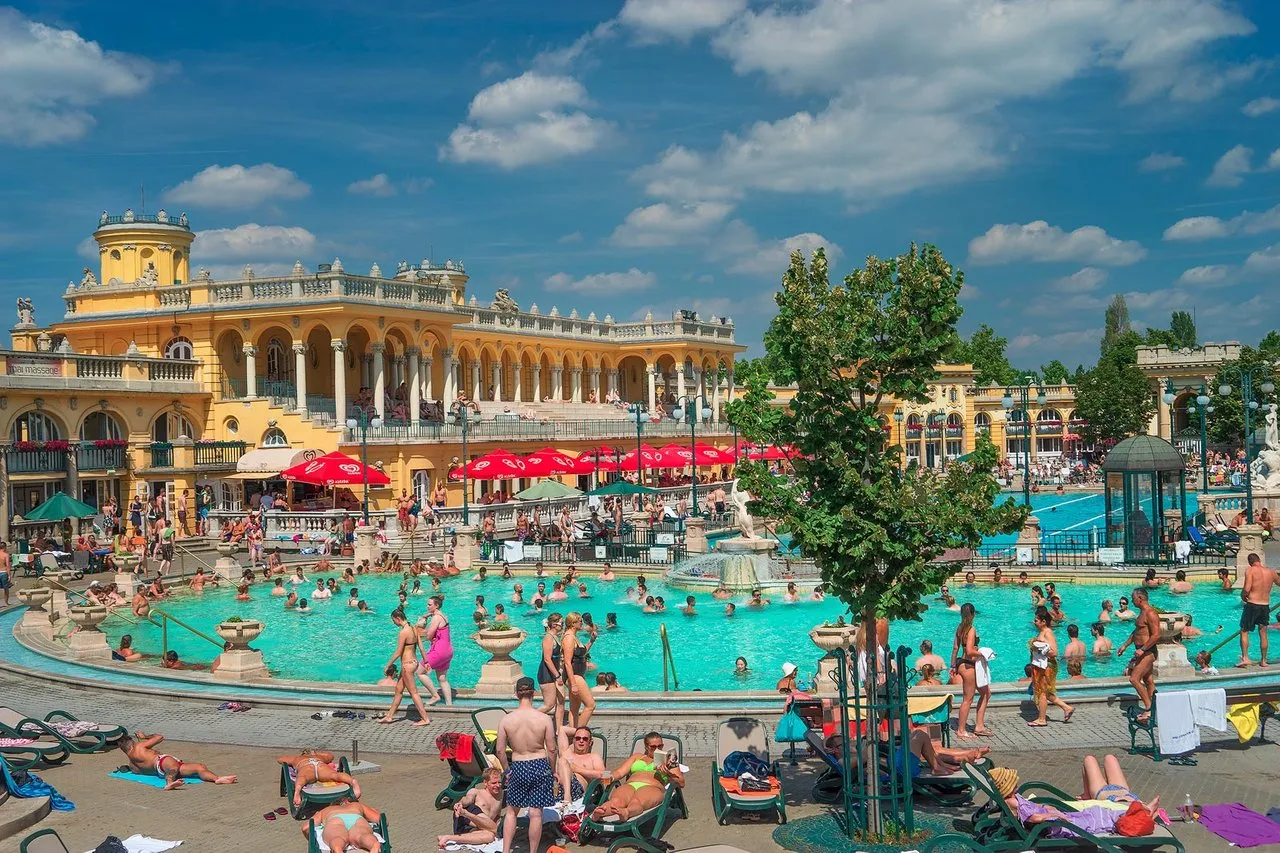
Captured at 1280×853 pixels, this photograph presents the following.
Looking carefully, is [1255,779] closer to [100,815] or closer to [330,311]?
[100,815]

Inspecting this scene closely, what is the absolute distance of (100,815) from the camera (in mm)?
11516

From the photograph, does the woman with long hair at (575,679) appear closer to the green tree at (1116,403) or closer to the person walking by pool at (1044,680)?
the person walking by pool at (1044,680)

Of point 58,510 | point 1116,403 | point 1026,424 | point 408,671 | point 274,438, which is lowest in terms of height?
point 408,671

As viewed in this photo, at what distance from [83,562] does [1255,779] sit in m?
29.8

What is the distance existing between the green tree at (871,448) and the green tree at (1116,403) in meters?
77.8

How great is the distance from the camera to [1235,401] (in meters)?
74.4

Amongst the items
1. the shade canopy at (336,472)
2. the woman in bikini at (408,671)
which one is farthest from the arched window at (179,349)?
the woman in bikini at (408,671)

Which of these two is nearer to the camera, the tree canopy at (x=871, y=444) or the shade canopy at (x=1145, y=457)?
the tree canopy at (x=871, y=444)

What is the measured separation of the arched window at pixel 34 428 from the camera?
122ft

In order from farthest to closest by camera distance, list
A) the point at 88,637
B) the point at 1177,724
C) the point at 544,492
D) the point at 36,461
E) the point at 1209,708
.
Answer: the point at 544,492
the point at 36,461
the point at 88,637
the point at 1209,708
the point at 1177,724

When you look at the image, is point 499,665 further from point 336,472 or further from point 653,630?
point 336,472

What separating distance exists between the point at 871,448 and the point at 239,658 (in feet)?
39.4

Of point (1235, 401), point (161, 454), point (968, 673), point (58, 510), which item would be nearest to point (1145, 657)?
point (968, 673)

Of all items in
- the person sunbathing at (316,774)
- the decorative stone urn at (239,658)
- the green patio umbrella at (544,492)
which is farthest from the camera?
the green patio umbrella at (544,492)
